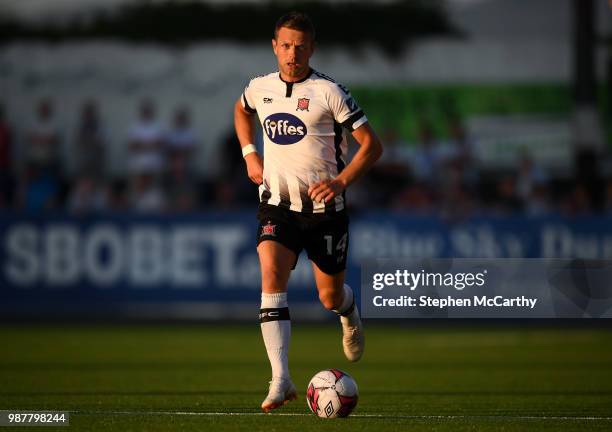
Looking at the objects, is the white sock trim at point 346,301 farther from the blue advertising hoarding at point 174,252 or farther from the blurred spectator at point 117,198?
the blurred spectator at point 117,198

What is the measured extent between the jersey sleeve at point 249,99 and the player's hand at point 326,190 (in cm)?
91

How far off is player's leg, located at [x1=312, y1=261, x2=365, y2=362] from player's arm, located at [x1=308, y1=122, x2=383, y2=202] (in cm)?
81

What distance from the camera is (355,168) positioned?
904 cm

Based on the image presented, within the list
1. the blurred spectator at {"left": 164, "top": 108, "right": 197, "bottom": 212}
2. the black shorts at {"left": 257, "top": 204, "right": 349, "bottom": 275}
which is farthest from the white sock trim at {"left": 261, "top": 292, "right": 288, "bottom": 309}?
the blurred spectator at {"left": 164, "top": 108, "right": 197, "bottom": 212}

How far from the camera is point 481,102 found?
26406mm

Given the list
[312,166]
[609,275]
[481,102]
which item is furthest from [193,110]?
[312,166]

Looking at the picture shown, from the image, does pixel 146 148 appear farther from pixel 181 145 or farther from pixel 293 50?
pixel 293 50

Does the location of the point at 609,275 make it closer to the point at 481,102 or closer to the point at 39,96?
the point at 481,102

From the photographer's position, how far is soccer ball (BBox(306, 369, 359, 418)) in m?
8.75

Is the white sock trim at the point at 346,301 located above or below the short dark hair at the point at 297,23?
below

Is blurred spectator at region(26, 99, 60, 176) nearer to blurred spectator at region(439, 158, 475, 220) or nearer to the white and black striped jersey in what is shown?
blurred spectator at region(439, 158, 475, 220)

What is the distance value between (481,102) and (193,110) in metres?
Answer: 5.62

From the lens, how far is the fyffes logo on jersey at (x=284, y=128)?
9.21 m

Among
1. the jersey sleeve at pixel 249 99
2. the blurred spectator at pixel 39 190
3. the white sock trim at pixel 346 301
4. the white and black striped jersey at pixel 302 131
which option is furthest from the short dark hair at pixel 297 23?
the blurred spectator at pixel 39 190
